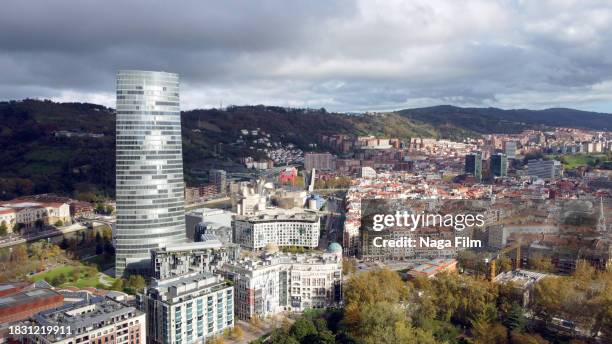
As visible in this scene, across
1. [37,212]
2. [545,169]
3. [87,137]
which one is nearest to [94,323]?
[37,212]

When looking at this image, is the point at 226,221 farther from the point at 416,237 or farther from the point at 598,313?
the point at 598,313

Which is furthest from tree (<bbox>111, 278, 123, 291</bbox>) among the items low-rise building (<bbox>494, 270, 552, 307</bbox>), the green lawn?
low-rise building (<bbox>494, 270, 552, 307</bbox>)

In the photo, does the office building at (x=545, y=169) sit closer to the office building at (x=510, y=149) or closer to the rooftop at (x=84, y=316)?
the office building at (x=510, y=149)

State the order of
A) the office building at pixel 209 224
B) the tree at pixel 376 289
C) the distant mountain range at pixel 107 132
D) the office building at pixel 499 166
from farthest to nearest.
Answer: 1. the office building at pixel 499 166
2. the distant mountain range at pixel 107 132
3. the office building at pixel 209 224
4. the tree at pixel 376 289

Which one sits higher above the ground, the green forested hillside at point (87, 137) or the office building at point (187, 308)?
the green forested hillside at point (87, 137)

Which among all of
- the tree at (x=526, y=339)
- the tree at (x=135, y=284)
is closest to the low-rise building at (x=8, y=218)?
the tree at (x=135, y=284)

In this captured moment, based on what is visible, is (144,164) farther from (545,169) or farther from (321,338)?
(545,169)

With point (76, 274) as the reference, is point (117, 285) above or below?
above
